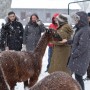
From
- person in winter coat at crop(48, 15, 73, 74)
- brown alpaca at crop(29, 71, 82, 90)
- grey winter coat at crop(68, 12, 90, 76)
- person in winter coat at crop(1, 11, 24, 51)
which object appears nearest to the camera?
brown alpaca at crop(29, 71, 82, 90)

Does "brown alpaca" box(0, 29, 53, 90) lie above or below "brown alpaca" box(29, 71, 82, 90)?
below

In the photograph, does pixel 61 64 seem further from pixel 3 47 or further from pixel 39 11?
pixel 39 11

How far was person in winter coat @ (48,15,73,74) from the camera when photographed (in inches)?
281

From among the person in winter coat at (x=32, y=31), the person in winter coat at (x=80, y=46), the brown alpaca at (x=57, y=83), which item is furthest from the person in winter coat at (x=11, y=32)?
the brown alpaca at (x=57, y=83)

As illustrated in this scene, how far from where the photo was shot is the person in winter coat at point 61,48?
7.14 meters

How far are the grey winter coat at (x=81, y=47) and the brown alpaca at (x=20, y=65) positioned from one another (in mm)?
852

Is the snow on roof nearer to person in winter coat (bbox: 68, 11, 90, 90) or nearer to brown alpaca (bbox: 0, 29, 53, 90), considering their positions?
brown alpaca (bbox: 0, 29, 53, 90)

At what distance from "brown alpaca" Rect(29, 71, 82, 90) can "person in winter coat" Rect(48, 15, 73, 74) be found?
9.08ft

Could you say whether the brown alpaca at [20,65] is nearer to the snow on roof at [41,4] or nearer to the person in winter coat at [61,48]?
the person in winter coat at [61,48]

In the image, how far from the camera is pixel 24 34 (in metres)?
8.82

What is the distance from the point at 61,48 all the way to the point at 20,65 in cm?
101

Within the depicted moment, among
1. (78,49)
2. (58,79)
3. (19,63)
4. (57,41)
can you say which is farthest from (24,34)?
(58,79)

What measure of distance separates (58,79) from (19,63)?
98.3 inches

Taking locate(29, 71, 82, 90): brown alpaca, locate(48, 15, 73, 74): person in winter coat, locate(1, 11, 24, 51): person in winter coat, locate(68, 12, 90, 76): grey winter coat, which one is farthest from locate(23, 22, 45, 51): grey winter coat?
locate(29, 71, 82, 90): brown alpaca
